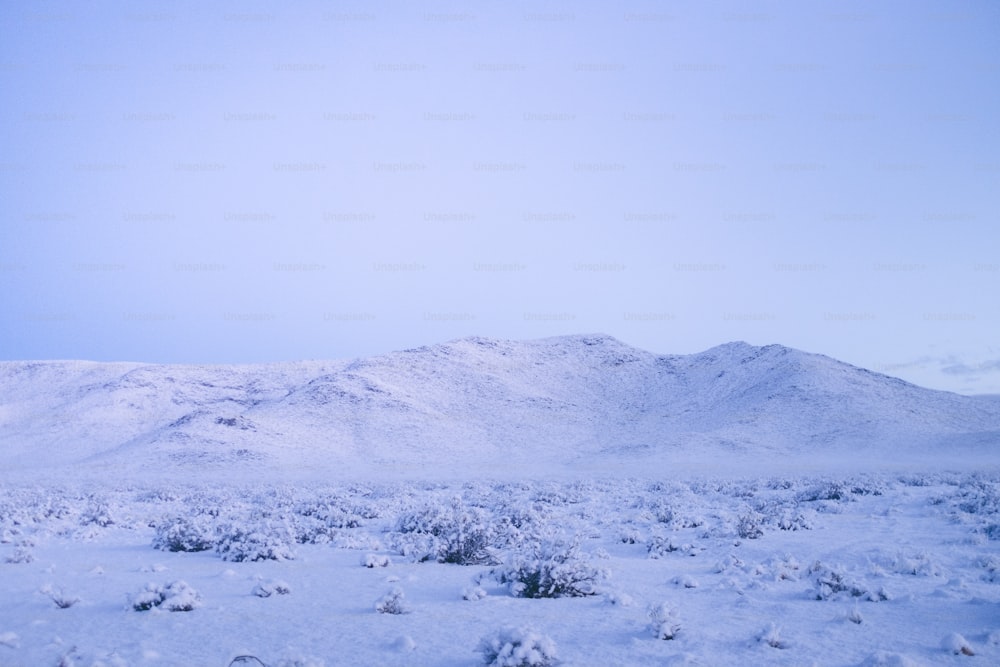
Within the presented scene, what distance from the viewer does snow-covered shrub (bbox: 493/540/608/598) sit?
29.0 ft

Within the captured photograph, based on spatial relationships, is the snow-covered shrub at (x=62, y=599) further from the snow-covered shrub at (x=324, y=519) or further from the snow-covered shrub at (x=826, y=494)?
the snow-covered shrub at (x=826, y=494)

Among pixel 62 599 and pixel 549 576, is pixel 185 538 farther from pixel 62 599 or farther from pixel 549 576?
pixel 549 576

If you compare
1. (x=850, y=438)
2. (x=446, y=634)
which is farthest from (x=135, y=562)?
(x=850, y=438)

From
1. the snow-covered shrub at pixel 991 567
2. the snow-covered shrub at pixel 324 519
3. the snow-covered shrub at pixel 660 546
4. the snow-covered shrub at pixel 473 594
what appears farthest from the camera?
the snow-covered shrub at pixel 324 519

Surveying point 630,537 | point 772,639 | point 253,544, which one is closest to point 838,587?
point 772,639

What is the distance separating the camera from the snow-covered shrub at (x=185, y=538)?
12688 millimetres

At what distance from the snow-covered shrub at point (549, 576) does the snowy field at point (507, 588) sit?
0.08ft

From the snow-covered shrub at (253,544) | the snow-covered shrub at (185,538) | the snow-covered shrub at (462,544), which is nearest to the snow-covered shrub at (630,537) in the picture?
the snow-covered shrub at (462,544)

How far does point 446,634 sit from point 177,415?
81.8 metres

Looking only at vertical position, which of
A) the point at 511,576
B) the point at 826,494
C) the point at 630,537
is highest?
the point at 511,576

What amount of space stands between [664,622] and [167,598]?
5.54 m

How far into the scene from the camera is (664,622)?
23.4 ft

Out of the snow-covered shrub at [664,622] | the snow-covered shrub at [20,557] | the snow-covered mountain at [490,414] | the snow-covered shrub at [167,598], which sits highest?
the snow-covered shrub at [664,622]

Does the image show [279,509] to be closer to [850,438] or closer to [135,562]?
[135,562]
